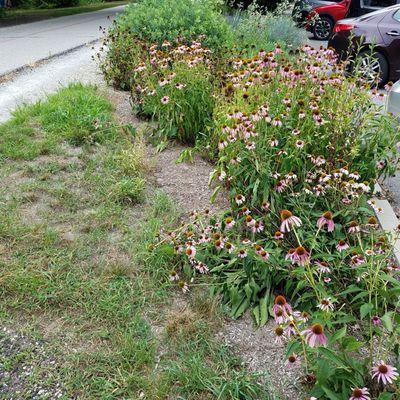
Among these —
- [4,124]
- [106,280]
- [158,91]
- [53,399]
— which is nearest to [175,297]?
[106,280]

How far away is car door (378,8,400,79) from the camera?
9.41 meters

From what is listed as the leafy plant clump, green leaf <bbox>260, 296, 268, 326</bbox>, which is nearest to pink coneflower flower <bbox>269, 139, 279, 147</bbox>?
the leafy plant clump

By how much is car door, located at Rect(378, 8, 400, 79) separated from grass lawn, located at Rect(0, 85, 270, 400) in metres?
6.83

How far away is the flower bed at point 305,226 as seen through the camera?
2230mm

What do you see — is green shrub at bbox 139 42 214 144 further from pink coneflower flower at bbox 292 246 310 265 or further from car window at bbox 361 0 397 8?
car window at bbox 361 0 397 8

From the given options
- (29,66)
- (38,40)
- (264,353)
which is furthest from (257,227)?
(38,40)

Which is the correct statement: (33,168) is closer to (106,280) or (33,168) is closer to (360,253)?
(106,280)

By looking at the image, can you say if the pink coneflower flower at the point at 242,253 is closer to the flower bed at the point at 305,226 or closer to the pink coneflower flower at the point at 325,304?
the flower bed at the point at 305,226

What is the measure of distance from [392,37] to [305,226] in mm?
7616

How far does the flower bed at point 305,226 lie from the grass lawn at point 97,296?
0.25 meters

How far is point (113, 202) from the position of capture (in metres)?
3.98

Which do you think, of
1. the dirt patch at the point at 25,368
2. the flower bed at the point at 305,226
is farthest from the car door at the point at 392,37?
the dirt patch at the point at 25,368

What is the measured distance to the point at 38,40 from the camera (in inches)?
512

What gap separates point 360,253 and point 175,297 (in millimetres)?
1157
